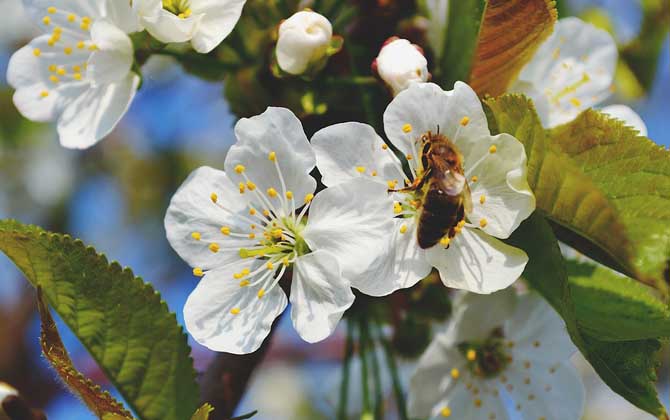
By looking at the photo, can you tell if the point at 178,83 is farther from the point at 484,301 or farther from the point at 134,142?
the point at 484,301

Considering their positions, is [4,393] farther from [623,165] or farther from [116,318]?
[623,165]

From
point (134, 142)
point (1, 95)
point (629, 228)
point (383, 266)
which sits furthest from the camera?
point (134, 142)

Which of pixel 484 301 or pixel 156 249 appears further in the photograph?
pixel 156 249

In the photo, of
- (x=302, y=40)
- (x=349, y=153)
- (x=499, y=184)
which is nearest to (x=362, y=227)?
(x=349, y=153)

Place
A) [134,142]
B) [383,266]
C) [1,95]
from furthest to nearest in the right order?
[134,142] < [1,95] < [383,266]

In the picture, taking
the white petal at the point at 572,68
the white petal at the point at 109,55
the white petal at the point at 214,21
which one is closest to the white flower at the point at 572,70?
the white petal at the point at 572,68

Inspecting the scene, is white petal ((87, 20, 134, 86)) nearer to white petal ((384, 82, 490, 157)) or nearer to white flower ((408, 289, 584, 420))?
white petal ((384, 82, 490, 157))

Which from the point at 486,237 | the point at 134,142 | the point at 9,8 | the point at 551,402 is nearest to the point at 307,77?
the point at 486,237
